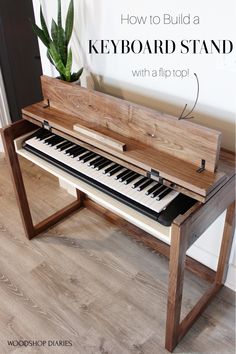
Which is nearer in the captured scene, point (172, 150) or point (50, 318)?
point (172, 150)

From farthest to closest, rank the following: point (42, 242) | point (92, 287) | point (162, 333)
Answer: point (42, 242), point (92, 287), point (162, 333)

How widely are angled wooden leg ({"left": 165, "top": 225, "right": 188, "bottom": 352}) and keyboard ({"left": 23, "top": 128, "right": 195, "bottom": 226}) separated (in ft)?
0.26

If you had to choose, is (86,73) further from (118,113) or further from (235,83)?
(235,83)

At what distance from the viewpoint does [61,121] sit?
62.3 inches

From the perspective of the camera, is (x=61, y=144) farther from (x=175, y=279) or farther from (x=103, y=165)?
(x=175, y=279)

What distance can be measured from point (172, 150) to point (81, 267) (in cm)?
93

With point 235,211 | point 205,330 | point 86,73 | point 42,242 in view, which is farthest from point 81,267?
point 86,73

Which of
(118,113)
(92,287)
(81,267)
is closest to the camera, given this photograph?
(118,113)

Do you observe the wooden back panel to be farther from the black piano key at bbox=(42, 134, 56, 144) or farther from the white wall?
the white wall

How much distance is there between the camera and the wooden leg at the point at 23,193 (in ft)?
5.44

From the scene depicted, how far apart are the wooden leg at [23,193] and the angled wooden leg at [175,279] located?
0.97 m

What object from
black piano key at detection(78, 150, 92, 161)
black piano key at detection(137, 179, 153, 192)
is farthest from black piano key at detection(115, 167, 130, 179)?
black piano key at detection(78, 150, 92, 161)

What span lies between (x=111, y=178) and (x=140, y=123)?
25 cm

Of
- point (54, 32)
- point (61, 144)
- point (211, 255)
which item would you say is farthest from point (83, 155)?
point (211, 255)
